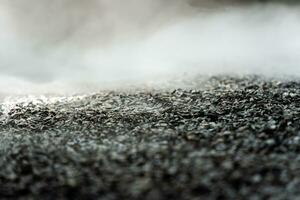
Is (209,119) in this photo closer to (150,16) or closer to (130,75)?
(130,75)

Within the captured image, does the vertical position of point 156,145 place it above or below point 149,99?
below

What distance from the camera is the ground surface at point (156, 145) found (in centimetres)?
686

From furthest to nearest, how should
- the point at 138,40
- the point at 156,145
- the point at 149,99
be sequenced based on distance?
1. the point at 138,40
2. the point at 149,99
3. the point at 156,145

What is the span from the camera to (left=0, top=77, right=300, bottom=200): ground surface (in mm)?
6855

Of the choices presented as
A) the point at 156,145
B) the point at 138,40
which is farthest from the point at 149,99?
the point at 138,40

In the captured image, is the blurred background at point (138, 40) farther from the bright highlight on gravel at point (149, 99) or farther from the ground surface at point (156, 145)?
the ground surface at point (156, 145)

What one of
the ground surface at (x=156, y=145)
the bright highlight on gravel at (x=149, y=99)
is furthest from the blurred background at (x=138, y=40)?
the ground surface at (x=156, y=145)

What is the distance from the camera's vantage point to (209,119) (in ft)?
33.1

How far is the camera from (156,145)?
8.54m

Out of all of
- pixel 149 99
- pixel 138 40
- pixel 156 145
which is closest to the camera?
pixel 156 145

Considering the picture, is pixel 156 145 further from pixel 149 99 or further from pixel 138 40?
pixel 138 40

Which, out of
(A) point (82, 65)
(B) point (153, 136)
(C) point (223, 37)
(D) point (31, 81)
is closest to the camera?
(B) point (153, 136)

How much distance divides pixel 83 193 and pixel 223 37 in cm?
1459

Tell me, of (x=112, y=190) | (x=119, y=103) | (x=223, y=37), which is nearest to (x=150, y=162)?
(x=112, y=190)
